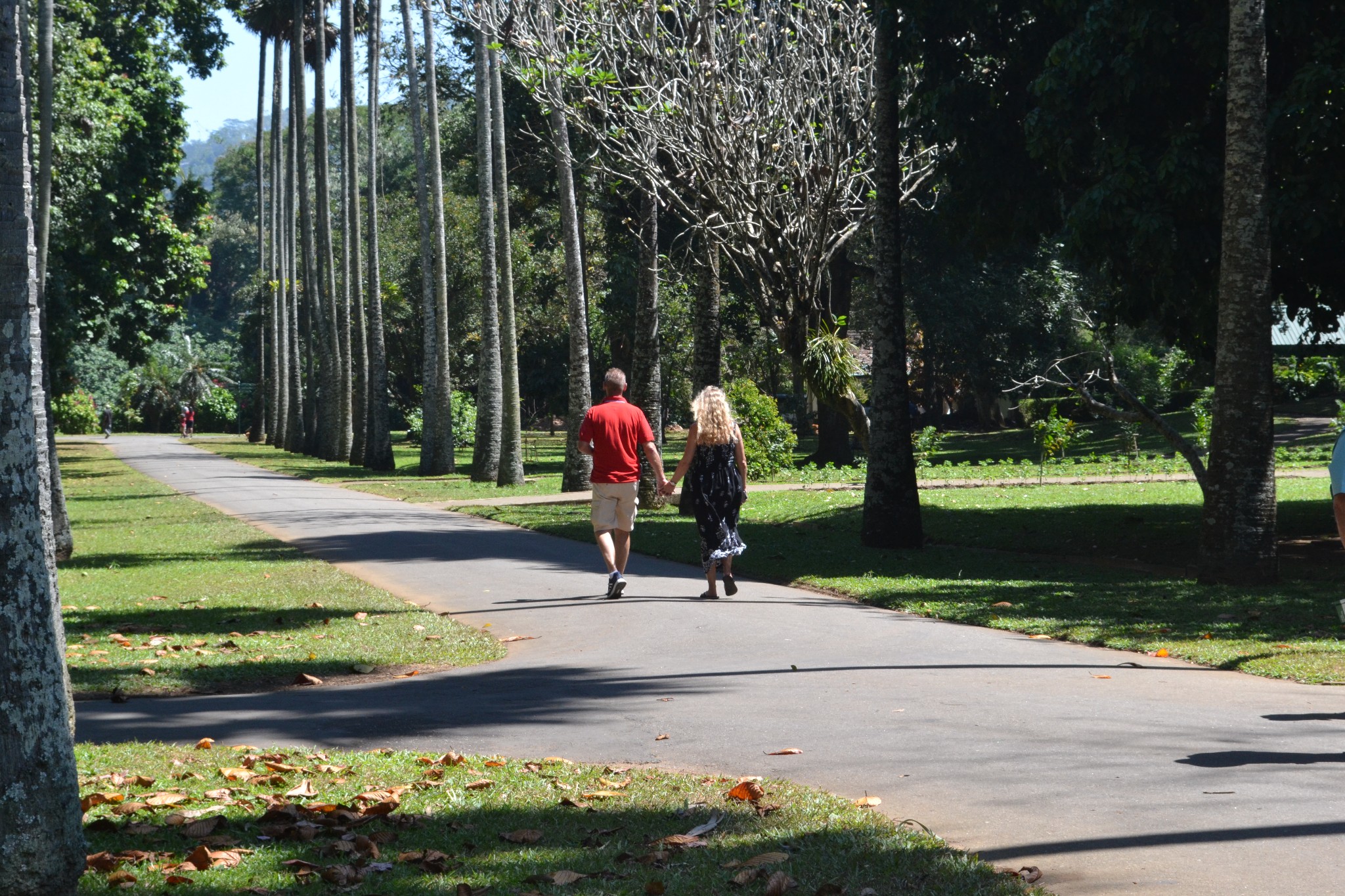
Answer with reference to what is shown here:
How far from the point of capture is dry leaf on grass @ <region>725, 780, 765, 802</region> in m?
5.58

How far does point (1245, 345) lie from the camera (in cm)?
1241

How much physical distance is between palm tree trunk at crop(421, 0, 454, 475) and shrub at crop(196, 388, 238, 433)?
5178cm

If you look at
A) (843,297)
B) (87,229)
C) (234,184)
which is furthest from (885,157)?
(234,184)

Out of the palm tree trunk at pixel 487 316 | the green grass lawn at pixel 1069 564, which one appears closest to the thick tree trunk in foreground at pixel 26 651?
the green grass lawn at pixel 1069 564

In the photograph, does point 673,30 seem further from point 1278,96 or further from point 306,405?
point 306,405

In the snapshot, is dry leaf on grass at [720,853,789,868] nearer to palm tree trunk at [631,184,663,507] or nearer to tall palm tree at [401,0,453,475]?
palm tree trunk at [631,184,663,507]

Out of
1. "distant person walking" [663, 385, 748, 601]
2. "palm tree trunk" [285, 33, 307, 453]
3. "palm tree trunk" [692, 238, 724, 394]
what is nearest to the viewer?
"distant person walking" [663, 385, 748, 601]

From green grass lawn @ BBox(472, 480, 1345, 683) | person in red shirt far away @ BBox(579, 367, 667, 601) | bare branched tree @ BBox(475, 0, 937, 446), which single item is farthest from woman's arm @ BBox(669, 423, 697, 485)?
bare branched tree @ BBox(475, 0, 937, 446)

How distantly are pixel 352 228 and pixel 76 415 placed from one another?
39082mm

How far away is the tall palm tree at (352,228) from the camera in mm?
37812

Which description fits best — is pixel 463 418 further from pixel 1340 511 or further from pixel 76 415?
pixel 1340 511

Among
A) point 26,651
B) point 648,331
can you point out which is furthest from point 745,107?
point 26,651

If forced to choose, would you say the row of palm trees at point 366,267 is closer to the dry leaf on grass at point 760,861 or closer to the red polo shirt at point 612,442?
the red polo shirt at point 612,442

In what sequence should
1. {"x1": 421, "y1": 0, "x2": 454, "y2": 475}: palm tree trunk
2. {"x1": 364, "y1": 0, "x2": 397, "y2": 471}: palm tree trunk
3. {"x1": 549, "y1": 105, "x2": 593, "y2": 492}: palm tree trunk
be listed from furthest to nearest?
{"x1": 364, "y1": 0, "x2": 397, "y2": 471}: palm tree trunk
{"x1": 421, "y1": 0, "x2": 454, "y2": 475}: palm tree trunk
{"x1": 549, "y1": 105, "x2": 593, "y2": 492}: palm tree trunk
